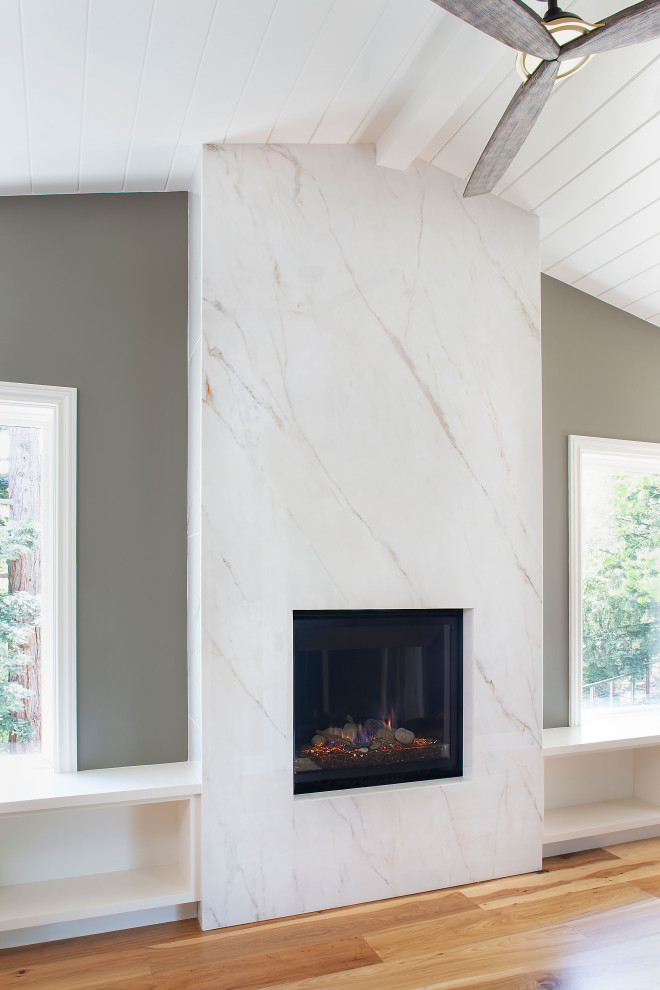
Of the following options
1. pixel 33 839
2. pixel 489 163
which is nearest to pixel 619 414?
pixel 489 163

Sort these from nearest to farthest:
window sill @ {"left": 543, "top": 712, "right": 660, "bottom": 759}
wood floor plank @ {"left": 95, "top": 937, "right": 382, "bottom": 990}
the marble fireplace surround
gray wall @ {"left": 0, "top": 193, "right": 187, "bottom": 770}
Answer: wood floor plank @ {"left": 95, "top": 937, "right": 382, "bottom": 990}
the marble fireplace surround
gray wall @ {"left": 0, "top": 193, "right": 187, "bottom": 770}
window sill @ {"left": 543, "top": 712, "right": 660, "bottom": 759}

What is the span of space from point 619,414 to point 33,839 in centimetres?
331

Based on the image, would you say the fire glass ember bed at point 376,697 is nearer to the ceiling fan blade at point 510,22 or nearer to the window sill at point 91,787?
the window sill at point 91,787

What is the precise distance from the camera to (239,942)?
2.45m

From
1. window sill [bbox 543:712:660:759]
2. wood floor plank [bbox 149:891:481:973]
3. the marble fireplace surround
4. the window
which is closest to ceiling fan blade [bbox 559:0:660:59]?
the marble fireplace surround

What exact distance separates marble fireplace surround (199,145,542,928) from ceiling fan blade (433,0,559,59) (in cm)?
123

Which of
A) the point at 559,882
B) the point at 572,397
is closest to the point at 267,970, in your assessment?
the point at 559,882

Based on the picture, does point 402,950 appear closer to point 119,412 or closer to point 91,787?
point 91,787

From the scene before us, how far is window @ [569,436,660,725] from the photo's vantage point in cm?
371

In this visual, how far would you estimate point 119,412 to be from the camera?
2869mm

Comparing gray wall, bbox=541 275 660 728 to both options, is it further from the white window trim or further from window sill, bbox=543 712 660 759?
the white window trim

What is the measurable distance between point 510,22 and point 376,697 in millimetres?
2257

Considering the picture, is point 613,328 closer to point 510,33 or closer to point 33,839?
point 510,33

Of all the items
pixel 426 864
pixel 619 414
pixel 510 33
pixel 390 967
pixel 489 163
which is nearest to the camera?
pixel 510 33
